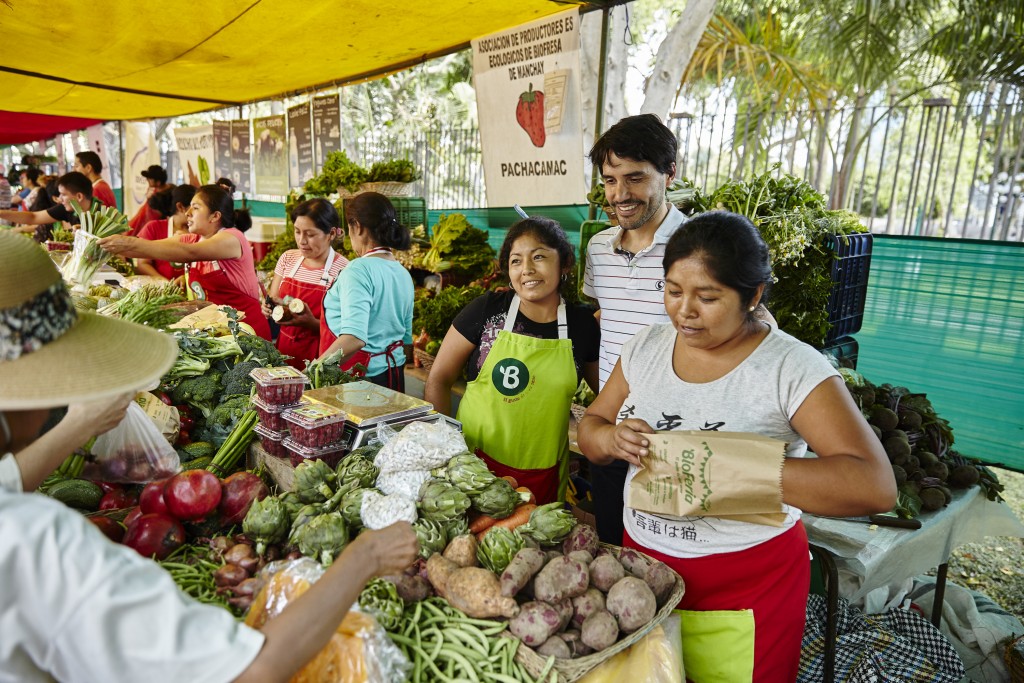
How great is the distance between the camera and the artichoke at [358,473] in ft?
6.43

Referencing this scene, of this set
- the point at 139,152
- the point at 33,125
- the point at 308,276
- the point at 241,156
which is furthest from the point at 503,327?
the point at 33,125

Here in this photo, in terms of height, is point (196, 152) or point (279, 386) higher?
point (196, 152)

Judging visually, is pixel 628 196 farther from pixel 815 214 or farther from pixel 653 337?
pixel 815 214

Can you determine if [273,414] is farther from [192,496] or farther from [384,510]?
[384,510]

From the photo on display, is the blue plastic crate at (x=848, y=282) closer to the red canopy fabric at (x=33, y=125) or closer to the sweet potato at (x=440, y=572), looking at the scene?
the sweet potato at (x=440, y=572)

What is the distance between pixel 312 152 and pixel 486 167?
160 inches

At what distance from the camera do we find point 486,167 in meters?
4.91

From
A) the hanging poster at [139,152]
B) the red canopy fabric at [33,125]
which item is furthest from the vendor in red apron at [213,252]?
the red canopy fabric at [33,125]

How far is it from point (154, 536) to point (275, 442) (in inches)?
23.7

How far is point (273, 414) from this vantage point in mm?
2352

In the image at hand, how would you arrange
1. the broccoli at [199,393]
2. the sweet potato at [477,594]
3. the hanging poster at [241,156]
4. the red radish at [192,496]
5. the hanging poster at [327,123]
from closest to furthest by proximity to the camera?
1. the sweet potato at [477,594]
2. the red radish at [192,496]
3. the broccoli at [199,393]
4. the hanging poster at [327,123]
5. the hanging poster at [241,156]

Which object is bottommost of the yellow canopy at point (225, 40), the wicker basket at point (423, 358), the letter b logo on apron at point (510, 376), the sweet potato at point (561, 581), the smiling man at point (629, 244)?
the wicker basket at point (423, 358)

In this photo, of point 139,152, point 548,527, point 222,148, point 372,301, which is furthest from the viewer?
point 139,152

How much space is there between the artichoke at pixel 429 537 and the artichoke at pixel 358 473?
25cm
